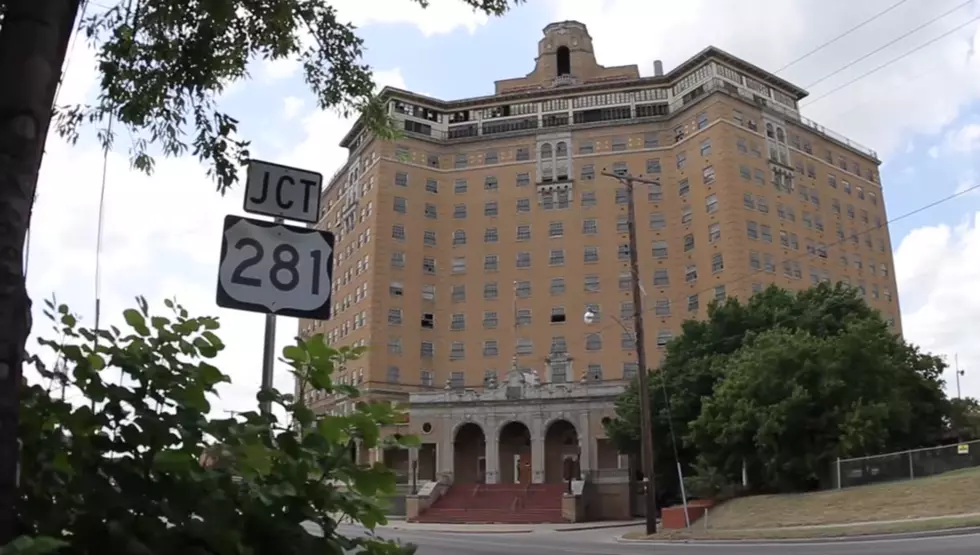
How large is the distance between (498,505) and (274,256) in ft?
153

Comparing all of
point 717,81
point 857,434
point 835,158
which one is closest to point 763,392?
point 857,434

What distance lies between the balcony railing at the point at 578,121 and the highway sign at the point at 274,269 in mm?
69224

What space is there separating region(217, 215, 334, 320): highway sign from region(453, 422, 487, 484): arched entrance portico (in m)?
54.4

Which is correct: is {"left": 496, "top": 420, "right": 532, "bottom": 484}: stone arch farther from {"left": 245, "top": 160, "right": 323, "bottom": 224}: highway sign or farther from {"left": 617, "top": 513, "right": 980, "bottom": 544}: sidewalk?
{"left": 245, "top": 160, "right": 323, "bottom": 224}: highway sign

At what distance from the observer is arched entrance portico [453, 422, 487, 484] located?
5778 centimetres

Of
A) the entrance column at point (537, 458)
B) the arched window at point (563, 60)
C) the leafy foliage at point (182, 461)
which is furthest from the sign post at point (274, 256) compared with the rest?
the arched window at point (563, 60)

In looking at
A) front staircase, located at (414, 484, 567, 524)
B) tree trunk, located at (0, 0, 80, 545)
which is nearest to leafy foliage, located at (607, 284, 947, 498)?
front staircase, located at (414, 484, 567, 524)

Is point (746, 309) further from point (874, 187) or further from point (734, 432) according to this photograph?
point (874, 187)

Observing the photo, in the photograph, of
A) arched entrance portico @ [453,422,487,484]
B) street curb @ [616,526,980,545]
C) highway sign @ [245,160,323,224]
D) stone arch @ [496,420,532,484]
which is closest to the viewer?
highway sign @ [245,160,323,224]

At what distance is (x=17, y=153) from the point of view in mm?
2787

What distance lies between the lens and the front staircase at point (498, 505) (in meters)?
45.3

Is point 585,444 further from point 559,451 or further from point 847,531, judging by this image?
point 847,531

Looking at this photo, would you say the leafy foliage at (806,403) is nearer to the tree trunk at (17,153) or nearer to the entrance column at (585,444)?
the entrance column at (585,444)

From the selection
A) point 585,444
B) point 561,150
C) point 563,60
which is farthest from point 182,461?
point 563,60
